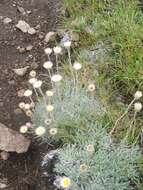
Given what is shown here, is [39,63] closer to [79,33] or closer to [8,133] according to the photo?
[79,33]

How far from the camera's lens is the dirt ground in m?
2.96

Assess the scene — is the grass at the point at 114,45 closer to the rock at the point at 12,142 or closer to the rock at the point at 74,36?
the rock at the point at 74,36

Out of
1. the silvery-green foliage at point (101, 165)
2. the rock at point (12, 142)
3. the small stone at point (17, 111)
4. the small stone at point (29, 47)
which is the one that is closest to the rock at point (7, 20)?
the small stone at point (29, 47)

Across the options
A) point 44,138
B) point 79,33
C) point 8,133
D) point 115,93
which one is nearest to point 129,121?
point 115,93

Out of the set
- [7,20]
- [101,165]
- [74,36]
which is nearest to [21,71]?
[74,36]

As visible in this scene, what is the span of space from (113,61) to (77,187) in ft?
3.53

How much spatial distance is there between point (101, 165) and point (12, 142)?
667mm

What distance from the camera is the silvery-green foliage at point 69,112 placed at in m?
2.84

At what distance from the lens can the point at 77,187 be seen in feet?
8.42

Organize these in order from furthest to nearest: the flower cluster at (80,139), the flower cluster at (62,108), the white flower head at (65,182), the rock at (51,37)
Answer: the rock at (51,37)
the flower cluster at (62,108)
the flower cluster at (80,139)
the white flower head at (65,182)

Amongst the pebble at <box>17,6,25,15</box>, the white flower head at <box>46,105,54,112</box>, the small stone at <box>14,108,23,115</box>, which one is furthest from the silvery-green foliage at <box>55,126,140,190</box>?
the pebble at <box>17,6,25,15</box>

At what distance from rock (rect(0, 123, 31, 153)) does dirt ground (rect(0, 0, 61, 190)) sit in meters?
0.06

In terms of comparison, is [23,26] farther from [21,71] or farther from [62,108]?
[62,108]

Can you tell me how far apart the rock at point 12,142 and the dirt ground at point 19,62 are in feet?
0.20
